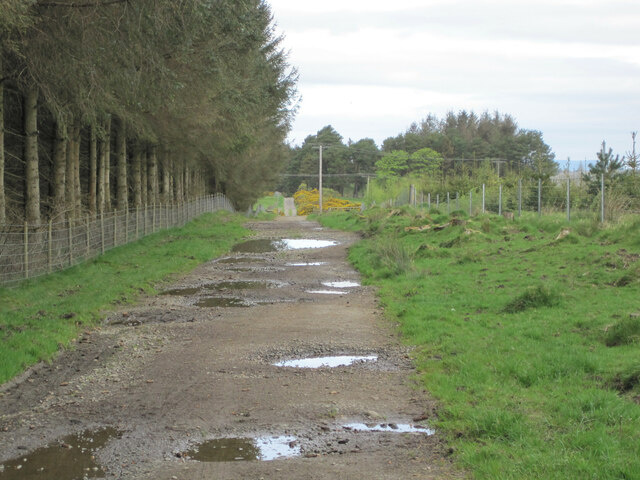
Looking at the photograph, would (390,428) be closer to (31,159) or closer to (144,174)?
(31,159)

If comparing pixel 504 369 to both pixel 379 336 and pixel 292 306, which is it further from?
pixel 292 306

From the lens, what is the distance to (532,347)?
320 inches

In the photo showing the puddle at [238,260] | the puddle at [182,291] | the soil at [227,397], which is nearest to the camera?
the soil at [227,397]

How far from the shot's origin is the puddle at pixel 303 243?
2784cm

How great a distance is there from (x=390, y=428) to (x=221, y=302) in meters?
7.87

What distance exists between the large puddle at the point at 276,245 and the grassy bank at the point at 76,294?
1685mm

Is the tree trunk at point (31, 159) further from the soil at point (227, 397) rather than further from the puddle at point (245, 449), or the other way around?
the puddle at point (245, 449)

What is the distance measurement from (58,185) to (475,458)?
17.2 m

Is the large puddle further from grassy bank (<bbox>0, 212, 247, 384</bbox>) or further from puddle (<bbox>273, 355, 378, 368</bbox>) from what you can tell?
puddle (<bbox>273, 355, 378, 368</bbox>)

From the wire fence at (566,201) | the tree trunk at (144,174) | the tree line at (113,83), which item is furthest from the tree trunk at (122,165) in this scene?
the wire fence at (566,201)

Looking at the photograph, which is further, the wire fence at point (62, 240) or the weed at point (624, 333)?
the wire fence at point (62, 240)

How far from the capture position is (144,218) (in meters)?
27.6

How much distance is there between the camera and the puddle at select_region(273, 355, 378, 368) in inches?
332

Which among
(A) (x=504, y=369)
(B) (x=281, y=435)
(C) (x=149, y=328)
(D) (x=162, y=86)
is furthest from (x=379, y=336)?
(D) (x=162, y=86)
